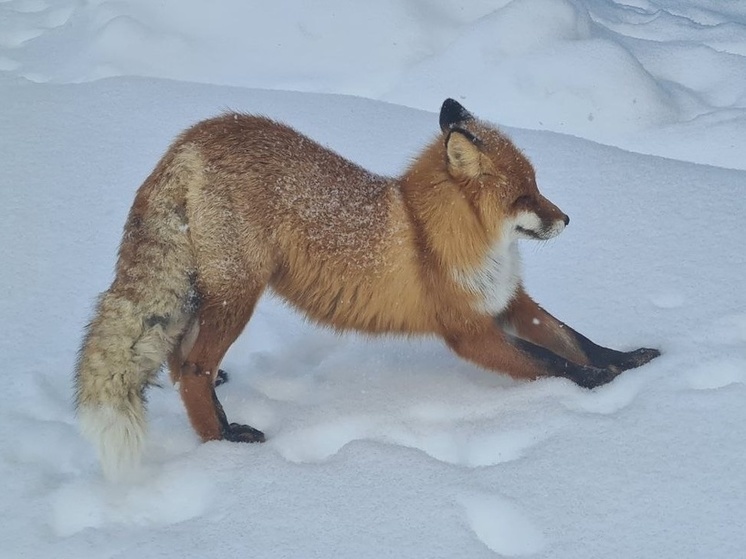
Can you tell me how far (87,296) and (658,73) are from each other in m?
3.70

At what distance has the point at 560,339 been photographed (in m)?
3.16

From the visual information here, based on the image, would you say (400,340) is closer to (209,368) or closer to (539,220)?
(539,220)

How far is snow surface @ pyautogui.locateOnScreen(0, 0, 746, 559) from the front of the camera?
2.32 m

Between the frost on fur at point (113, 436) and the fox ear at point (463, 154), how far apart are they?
1352mm

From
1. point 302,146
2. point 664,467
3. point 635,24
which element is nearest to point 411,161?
point 302,146

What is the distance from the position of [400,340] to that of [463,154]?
2.80 feet

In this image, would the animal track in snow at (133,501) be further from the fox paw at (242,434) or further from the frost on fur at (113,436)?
the fox paw at (242,434)

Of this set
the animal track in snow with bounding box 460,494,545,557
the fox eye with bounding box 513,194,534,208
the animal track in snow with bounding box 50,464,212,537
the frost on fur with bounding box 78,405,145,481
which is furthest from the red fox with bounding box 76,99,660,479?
the animal track in snow with bounding box 460,494,545,557

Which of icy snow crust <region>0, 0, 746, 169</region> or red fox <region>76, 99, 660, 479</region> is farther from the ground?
icy snow crust <region>0, 0, 746, 169</region>

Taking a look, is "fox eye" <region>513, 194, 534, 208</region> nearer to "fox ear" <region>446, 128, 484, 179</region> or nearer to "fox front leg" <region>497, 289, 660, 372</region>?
"fox ear" <region>446, 128, 484, 179</region>

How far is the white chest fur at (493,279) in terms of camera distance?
9.88 ft

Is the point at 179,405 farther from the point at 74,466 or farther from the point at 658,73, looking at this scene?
the point at 658,73

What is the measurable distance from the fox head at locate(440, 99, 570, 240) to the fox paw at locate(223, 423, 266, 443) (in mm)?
1072

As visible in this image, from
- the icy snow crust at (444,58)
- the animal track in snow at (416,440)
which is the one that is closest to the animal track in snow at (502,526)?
the animal track in snow at (416,440)
